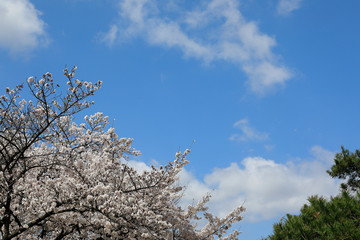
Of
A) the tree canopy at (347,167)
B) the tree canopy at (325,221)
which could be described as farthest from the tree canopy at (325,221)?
the tree canopy at (347,167)

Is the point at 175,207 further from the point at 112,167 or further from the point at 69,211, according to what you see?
the point at 69,211

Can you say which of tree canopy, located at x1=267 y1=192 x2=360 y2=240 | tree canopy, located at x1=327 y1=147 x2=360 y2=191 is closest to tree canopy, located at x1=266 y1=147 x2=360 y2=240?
tree canopy, located at x1=267 y1=192 x2=360 y2=240

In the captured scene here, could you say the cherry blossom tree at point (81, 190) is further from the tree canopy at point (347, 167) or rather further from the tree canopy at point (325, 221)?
the tree canopy at point (347, 167)

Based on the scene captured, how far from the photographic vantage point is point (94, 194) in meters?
9.70

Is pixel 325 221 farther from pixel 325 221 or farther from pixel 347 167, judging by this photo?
pixel 347 167

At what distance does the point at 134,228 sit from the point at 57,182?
222 centimetres

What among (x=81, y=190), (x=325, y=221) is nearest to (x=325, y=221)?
(x=325, y=221)

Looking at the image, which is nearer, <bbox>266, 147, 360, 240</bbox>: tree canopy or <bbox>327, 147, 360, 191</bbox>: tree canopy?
<bbox>266, 147, 360, 240</bbox>: tree canopy

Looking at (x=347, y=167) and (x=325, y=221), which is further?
(x=347, y=167)

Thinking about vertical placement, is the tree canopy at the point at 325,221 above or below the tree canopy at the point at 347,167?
below

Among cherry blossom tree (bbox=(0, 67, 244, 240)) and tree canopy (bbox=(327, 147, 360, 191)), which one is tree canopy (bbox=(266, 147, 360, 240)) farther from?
tree canopy (bbox=(327, 147, 360, 191))

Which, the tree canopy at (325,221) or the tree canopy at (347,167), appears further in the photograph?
the tree canopy at (347,167)

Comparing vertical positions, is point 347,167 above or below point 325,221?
above

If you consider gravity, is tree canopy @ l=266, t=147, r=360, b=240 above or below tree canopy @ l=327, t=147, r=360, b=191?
below
